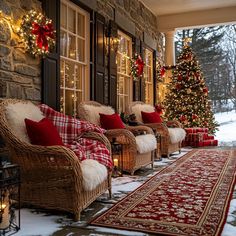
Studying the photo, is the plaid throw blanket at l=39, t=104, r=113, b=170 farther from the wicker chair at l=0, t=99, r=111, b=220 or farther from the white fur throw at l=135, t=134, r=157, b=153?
the white fur throw at l=135, t=134, r=157, b=153

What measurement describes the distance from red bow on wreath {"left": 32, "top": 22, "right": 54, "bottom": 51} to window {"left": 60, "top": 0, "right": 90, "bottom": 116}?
0.69m

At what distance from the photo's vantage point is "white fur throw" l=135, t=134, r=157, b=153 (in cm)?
419

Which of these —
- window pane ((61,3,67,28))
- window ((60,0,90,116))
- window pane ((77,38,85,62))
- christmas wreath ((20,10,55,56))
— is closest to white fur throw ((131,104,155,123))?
window ((60,0,90,116))

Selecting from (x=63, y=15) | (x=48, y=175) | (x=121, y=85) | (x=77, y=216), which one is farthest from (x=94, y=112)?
(x=121, y=85)

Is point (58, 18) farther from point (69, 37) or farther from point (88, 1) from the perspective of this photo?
point (88, 1)

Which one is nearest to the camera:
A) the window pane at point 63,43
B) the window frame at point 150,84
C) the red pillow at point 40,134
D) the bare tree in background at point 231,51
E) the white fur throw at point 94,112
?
the red pillow at point 40,134

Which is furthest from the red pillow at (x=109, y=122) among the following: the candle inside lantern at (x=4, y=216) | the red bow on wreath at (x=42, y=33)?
the candle inside lantern at (x=4, y=216)

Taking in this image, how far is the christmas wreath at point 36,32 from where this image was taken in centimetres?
359

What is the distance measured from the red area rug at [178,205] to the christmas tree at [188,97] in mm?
4339

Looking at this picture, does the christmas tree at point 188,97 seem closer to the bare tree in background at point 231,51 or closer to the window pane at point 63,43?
the bare tree in background at point 231,51

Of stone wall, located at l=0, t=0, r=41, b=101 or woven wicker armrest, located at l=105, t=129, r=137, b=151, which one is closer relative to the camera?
stone wall, located at l=0, t=0, r=41, b=101

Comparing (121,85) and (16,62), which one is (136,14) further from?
(16,62)

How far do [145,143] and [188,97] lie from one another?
4.85 meters

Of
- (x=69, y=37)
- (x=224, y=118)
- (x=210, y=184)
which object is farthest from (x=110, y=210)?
(x=224, y=118)
